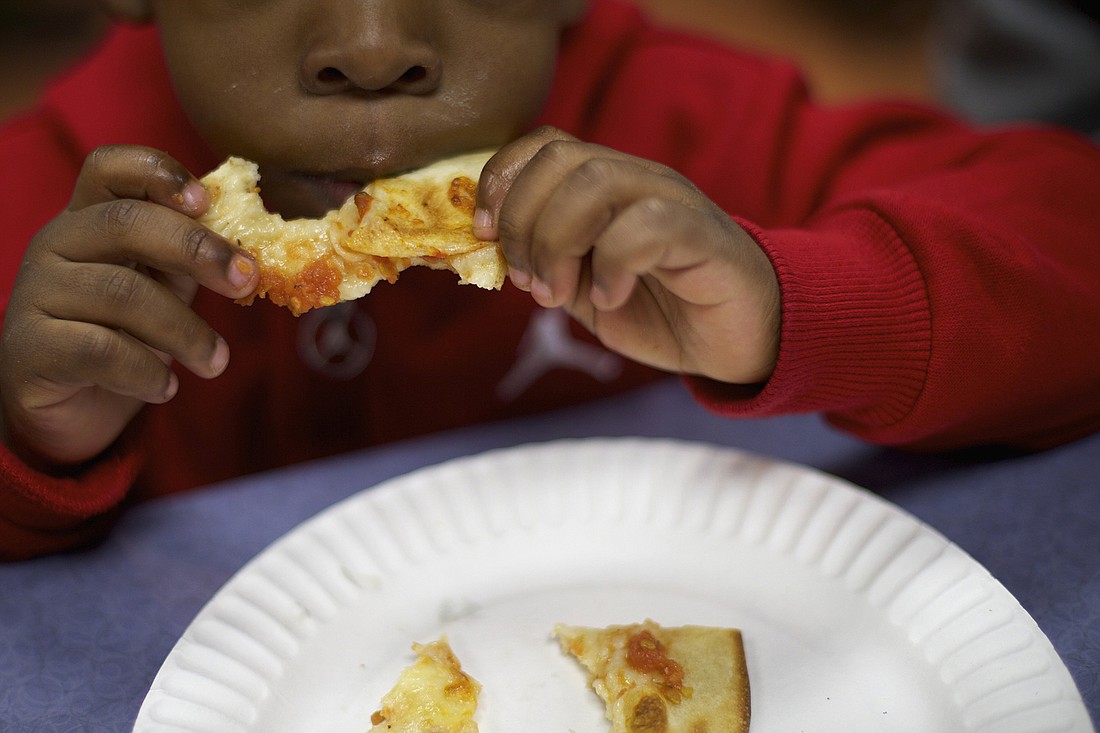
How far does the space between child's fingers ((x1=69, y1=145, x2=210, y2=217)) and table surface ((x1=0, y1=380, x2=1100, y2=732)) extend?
0.94 ft

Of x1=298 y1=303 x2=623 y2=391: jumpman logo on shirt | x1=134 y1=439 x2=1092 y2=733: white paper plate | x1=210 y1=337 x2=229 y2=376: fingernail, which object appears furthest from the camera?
x1=298 y1=303 x2=623 y2=391: jumpman logo on shirt

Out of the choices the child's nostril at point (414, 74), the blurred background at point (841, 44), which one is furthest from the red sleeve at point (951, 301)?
the blurred background at point (841, 44)

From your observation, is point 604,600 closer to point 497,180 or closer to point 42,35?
point 497,180

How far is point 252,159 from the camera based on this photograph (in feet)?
2.41

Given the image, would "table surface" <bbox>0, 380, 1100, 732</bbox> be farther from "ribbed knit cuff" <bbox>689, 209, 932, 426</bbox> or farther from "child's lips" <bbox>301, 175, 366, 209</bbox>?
"child's lips" <bbox>301, 175, 366, 209</bbox>

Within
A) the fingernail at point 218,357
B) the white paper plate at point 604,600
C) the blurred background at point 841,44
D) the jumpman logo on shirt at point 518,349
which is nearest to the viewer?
the white paper plate at point 604,600

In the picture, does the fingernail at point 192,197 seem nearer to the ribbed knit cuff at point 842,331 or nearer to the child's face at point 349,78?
the child's face at point 349,78

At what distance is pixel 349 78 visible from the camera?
0.67m

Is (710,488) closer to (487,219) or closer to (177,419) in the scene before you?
(487,219)

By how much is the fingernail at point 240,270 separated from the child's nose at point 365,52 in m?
0.13

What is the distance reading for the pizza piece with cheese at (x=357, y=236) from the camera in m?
0.69

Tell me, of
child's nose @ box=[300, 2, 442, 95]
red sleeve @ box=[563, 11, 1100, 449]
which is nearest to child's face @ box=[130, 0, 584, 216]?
child's nose @ box=[300, 2, 442, 95]

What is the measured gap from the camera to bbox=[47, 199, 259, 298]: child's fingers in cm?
67

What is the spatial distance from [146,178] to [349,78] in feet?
0.52
